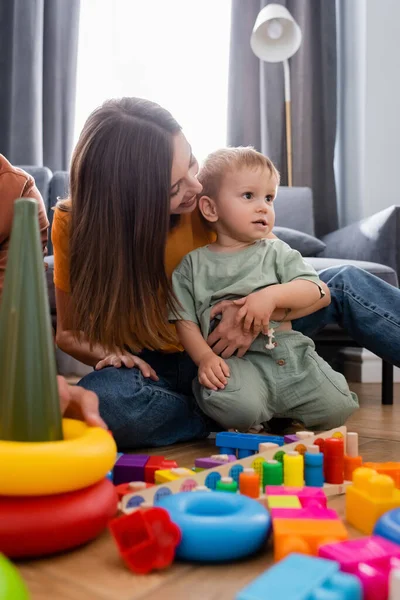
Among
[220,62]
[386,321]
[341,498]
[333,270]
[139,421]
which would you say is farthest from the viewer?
[220,62]

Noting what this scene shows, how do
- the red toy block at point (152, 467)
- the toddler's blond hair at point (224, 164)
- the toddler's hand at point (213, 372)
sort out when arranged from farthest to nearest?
the toddler's blond hair at point (224, 164)
the toddler's hand at point (213, 372)
the red toy block at point (152, 467)

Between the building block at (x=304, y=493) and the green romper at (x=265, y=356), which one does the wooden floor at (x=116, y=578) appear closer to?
the building block at (x=304, y=493)

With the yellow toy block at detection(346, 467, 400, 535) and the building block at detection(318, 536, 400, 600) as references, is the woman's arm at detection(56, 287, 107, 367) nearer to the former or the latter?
the yellow toy block at detection(346, 467, 400, 535)

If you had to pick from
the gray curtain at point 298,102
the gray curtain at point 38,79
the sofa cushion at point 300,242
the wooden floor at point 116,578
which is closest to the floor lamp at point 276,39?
the gray curtain at point 298,102

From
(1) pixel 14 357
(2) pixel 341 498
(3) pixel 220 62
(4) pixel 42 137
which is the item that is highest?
(3) pixel 220 62

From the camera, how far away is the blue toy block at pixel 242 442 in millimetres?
1119

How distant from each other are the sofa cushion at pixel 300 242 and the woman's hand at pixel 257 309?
1.09 meters

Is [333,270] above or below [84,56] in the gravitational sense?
below

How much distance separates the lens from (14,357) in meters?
0.71

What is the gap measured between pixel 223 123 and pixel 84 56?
734mm

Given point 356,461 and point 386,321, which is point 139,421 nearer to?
point 356,461

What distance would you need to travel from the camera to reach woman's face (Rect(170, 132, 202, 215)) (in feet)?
4.30

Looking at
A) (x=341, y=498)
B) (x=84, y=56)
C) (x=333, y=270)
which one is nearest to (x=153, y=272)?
(x=333, y=270)

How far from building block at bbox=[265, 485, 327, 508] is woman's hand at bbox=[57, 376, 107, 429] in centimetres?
24
